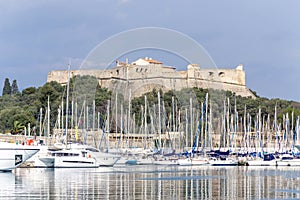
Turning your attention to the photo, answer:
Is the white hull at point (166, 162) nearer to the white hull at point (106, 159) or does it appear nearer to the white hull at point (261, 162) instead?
the white hull at point (261, 162)

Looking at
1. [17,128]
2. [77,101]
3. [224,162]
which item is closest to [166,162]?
[224,162]

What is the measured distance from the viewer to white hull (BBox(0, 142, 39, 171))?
39406 millimetres

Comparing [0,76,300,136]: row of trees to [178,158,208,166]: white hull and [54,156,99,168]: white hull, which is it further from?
[178,158,208,166]: white hull

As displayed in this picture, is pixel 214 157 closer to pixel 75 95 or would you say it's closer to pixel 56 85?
pixel 75 95

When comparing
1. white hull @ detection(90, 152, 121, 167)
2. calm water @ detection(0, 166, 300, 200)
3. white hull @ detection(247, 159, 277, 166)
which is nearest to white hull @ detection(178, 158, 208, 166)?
white hull @ detection(247, 159, 277, 166)

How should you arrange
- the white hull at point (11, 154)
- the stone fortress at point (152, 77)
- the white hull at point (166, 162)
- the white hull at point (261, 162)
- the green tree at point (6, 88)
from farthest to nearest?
the green tree at point (6, 88) < the stone fortress at point (152, 77) < the white hull at point (261, 162) < the white hull at point (166, 162) < the white hull at point (11, 154)

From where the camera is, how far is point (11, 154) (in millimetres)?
39594

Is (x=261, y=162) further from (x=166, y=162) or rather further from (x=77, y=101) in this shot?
(x=77, y=101)

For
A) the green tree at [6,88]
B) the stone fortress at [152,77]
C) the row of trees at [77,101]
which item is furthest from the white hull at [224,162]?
the green tree at [6,88]

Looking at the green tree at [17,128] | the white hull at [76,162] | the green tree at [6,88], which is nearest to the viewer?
the white hull at [76,162]

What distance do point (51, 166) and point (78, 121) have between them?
10722mm

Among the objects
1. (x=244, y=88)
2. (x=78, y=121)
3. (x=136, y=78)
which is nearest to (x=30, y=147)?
(x=78, y=121)

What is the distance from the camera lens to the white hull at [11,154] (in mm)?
39406

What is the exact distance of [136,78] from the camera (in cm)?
10275
